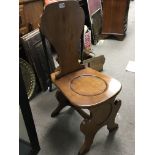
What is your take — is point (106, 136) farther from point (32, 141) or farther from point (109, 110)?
point (32, 141)

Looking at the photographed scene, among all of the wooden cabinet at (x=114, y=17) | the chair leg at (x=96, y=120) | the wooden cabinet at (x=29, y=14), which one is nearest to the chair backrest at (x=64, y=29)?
the chair leg at (x=96, y=120)

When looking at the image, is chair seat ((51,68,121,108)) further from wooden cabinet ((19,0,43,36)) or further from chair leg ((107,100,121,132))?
wooden cabinet ((19,0,43,36))

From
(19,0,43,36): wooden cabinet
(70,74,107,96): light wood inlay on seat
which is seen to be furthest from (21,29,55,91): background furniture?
(70,74,107,96): light wood inlay on seat

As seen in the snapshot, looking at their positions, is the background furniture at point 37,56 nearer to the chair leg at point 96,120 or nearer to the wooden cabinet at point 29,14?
the wooden cabinet at point 29,14

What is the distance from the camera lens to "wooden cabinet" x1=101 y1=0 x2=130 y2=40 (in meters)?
3.24

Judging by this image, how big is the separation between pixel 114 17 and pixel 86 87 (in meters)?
2.18

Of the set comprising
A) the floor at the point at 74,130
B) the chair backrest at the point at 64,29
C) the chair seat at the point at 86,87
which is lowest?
the floor at the point at 74,130

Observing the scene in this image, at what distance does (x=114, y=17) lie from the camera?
3.34 m

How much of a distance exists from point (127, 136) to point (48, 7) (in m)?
1.13

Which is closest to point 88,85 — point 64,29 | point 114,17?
point 64,29

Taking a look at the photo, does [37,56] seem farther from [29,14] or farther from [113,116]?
[113,116]

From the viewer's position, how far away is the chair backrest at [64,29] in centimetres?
141
